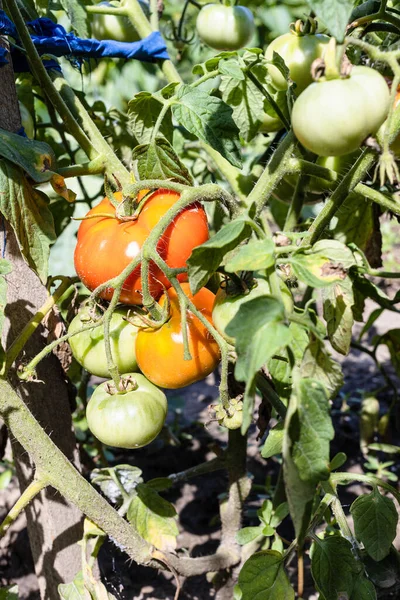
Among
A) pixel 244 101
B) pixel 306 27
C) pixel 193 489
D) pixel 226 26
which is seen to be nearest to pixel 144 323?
pixel 244 101

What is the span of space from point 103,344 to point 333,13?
0.51 metres

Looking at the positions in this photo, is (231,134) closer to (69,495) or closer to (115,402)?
(115,402)

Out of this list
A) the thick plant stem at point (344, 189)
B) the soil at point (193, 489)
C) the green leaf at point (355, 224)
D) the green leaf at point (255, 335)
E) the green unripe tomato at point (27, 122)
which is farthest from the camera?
the soil at point (193, 489)

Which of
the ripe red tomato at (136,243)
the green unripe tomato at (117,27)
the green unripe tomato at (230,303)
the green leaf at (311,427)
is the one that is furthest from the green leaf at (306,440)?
the green unripe tomato at (117,27)

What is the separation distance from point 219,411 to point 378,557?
0.34 metres

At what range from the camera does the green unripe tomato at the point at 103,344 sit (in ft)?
2.77

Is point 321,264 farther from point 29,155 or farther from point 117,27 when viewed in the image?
point 117,27

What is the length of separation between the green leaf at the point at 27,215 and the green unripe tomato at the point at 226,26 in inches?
21.4

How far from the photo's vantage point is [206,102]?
85cm

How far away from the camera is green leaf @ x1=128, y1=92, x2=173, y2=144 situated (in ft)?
3.10

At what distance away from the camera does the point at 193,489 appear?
185 cm

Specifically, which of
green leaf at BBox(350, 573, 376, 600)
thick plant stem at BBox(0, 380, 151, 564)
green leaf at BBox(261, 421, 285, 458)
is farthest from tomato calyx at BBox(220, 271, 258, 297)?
green leaf at BBox(350, 573, 376, 600)

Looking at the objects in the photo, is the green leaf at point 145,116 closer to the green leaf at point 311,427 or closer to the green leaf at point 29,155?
the green leaf at point 29,155

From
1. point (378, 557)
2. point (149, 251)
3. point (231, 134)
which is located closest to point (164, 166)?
point (231, 134)
